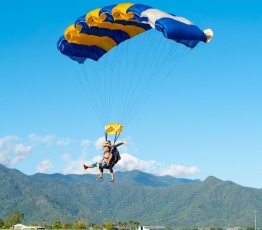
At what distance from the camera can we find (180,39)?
71.5 feet

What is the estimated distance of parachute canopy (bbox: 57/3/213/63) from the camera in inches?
861

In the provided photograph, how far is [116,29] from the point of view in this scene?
26.3 metres

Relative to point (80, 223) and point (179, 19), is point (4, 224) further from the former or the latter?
point (179, 19)

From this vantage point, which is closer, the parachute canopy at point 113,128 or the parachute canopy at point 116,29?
the parachute canopy at point 116,29

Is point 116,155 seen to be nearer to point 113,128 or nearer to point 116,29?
point 113,128

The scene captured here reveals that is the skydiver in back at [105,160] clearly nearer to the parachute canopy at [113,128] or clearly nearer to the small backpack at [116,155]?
the small backpack at [116,155]

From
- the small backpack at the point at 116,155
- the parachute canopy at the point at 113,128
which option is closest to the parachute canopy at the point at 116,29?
the parachute canopy at the point at 113,128

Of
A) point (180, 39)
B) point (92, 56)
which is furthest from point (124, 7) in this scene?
point (92, 56)

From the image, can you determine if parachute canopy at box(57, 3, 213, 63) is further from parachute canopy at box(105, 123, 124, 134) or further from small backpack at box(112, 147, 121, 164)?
small backpack at box(112, 147, 121, 164)

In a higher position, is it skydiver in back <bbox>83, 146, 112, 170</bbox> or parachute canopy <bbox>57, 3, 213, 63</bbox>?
parachute canopy <bbox>57, 3, 213, 63</bbox>

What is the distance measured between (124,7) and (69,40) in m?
4.36

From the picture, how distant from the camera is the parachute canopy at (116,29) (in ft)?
71.8

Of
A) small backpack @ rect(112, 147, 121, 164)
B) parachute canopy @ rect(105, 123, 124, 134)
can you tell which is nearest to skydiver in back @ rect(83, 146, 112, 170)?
small backpack @ rect(112, 147, 121, 164)

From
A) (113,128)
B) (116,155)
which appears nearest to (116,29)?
(113,128)
